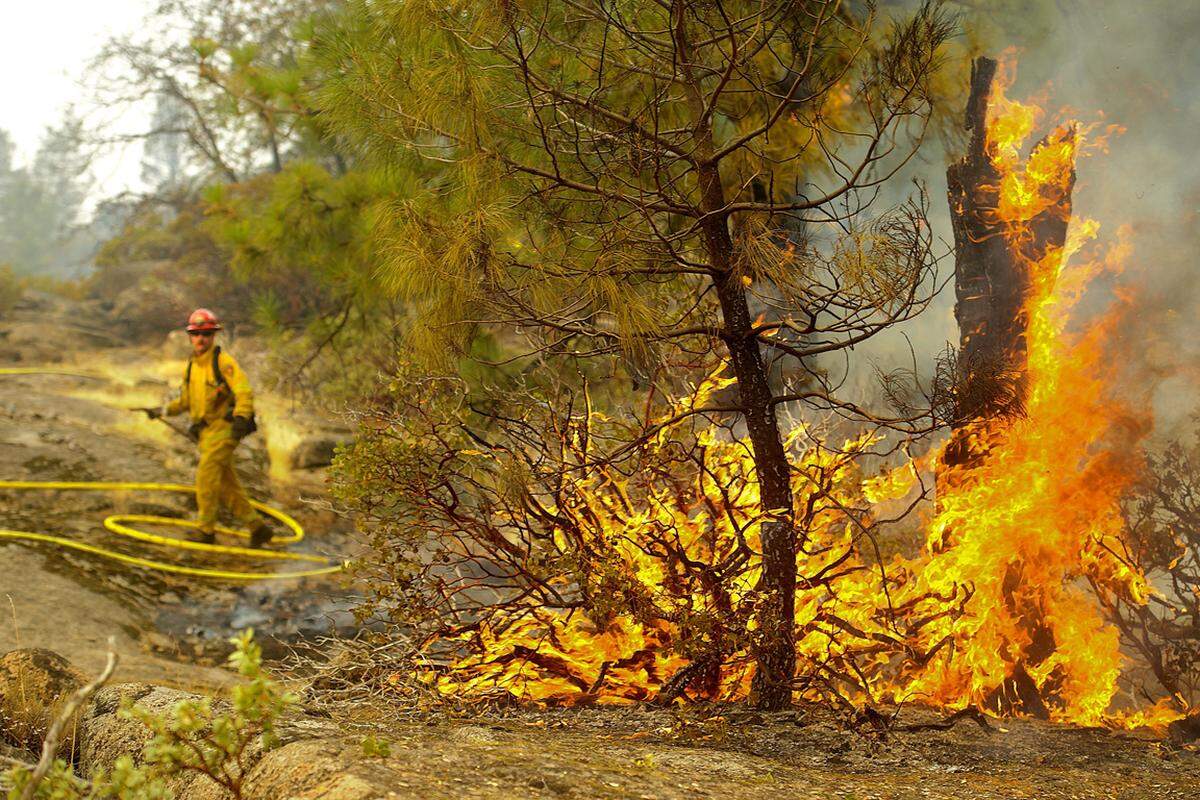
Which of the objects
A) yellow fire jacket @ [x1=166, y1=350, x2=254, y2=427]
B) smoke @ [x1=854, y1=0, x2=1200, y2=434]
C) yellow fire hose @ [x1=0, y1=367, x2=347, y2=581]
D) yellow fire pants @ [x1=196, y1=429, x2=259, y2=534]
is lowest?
yellow fire hose @ [x1=0, y1=367, x2=347, y2=581]

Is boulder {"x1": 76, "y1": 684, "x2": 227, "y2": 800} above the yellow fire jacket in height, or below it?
below

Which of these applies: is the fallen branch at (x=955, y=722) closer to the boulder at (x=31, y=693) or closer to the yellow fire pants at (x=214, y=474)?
the boulder at (x=31, y=693)

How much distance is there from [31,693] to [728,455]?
134 inches

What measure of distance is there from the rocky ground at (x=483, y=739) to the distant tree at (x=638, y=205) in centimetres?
63

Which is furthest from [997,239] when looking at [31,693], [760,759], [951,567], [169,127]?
[169,127]

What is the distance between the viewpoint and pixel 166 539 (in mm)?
9203

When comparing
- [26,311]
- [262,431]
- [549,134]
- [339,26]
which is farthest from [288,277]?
[549,134]

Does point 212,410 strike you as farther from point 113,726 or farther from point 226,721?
point 226,721

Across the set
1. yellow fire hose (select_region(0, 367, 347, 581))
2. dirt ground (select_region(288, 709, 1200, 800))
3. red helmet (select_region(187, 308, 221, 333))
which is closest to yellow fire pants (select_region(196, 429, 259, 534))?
yellow fire hose (select_region(0, 367, 347, 581))

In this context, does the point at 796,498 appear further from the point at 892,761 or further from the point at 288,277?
the point at 288,277

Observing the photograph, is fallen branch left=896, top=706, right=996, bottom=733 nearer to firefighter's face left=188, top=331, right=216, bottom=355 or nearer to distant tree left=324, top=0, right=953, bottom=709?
distant tree left=324, top=0, right=953, bottom=709

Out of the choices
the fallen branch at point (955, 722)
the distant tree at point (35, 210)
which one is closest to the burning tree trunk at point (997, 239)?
the fallen branch at point (955, 722)

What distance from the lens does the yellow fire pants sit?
371 inches

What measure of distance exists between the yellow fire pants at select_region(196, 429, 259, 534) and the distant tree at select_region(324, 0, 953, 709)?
195 inches
